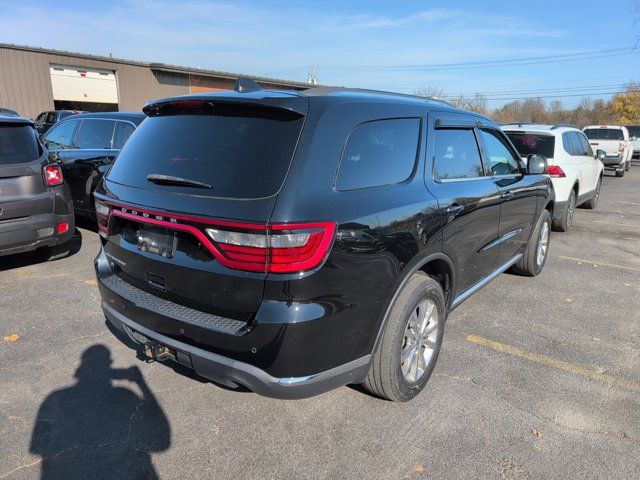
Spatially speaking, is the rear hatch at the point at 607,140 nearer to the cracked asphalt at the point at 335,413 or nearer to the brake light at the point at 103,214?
the cracked asphalt at the point at 335,413

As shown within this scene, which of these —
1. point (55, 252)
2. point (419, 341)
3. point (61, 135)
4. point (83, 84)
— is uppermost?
point (83, 84)

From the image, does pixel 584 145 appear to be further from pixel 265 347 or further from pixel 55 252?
pixel 55 252

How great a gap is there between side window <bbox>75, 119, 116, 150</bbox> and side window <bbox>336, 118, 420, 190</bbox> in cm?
538

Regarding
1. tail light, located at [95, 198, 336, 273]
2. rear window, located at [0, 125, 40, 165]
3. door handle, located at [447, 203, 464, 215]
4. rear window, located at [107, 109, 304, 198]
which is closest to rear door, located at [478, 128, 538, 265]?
door handle, located at [447, 203, 464, 215]

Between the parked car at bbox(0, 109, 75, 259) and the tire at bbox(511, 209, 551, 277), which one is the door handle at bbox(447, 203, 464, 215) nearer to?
the tire at bbox(511, 209, 551, 277)

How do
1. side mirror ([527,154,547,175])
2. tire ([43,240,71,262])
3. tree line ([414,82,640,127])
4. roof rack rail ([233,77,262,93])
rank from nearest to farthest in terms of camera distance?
roof rack rail ([233,77,262,93]) → side mirror ([527,154,547,175]) → tire ([43,240,71,262]) → tree line ([414,82,640,127])

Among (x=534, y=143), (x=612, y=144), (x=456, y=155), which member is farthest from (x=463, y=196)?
(x=612, y=144)

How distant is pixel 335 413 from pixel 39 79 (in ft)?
90.4

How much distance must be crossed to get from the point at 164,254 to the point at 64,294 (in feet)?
9.35

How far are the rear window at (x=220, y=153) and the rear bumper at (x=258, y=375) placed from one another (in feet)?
2.64

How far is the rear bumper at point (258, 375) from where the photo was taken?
2.27 m

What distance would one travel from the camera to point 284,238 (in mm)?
2139

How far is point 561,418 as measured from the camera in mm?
2918

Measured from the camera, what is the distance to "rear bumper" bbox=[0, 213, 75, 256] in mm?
4887
